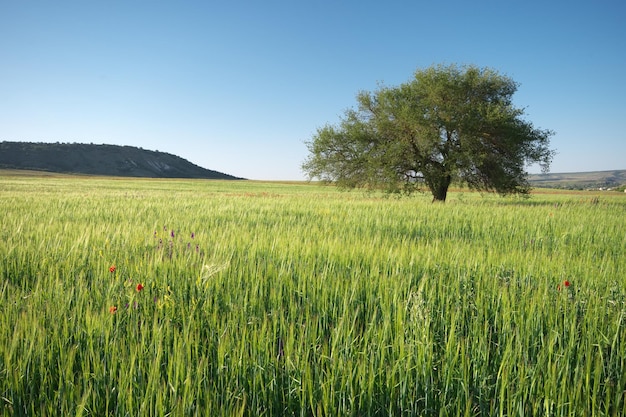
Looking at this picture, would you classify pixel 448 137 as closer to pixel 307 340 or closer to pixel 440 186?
pixel 440 186

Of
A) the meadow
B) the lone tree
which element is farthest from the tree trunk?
the meadow

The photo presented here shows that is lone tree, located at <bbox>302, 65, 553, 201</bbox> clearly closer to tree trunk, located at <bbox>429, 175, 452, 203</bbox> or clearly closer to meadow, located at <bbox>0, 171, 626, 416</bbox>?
tree trunk, located at <bbox>429, 175, 452, 203</bbox>

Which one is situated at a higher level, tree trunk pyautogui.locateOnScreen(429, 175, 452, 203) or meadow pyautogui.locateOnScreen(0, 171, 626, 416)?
tree trunk pyautogui.locateOnScreen(429, 175, 452, 203)

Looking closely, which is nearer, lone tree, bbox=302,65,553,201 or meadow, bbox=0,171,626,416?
meadow, bbox=0,171,626,416

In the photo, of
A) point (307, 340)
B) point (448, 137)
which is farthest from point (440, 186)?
point (307, 340)

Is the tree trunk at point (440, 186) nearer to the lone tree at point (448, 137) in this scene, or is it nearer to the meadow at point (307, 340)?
the lone tree at point (448, 137)

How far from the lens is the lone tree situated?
21.7 metres

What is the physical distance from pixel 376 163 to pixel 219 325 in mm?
22140

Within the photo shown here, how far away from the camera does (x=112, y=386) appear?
169 cm

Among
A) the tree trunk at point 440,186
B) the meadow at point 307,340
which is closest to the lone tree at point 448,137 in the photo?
the tree trunk at point 440,186

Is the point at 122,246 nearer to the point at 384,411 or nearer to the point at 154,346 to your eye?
the point at 154,346

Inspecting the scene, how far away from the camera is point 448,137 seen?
22.9 metres

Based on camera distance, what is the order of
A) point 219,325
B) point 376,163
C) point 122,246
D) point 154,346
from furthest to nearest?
point 376,163
point 122,246
point 219,325
point 154,346

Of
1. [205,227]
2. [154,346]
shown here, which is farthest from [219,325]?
[205,227]
